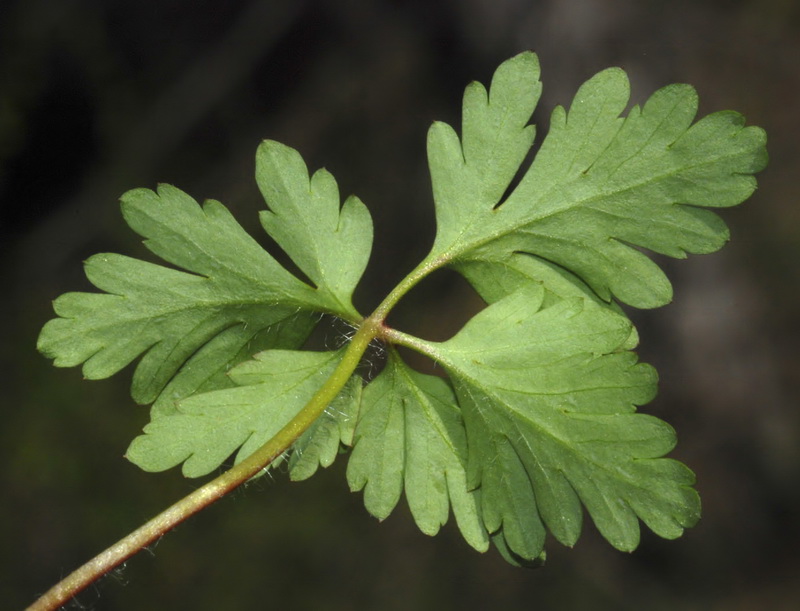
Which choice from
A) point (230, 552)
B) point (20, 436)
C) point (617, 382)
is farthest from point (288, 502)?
point (617, 382)

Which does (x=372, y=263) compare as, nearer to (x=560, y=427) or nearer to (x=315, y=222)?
(x=315, y=222)

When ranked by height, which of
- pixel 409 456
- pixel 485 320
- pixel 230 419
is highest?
pixel 485 320

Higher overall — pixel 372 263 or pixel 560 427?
pixel 372 263

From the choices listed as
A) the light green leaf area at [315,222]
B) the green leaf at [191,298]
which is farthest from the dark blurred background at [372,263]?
the light green leaf area at [315,222]

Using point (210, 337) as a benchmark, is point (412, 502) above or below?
below

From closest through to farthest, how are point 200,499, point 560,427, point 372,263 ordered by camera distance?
point 200,499
point 560,427
point 372,263

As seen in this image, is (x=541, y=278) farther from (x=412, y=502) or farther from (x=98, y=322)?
(x=98, y=322)

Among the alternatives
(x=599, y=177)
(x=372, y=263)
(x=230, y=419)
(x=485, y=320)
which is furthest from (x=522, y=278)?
(x=372, y=263)
